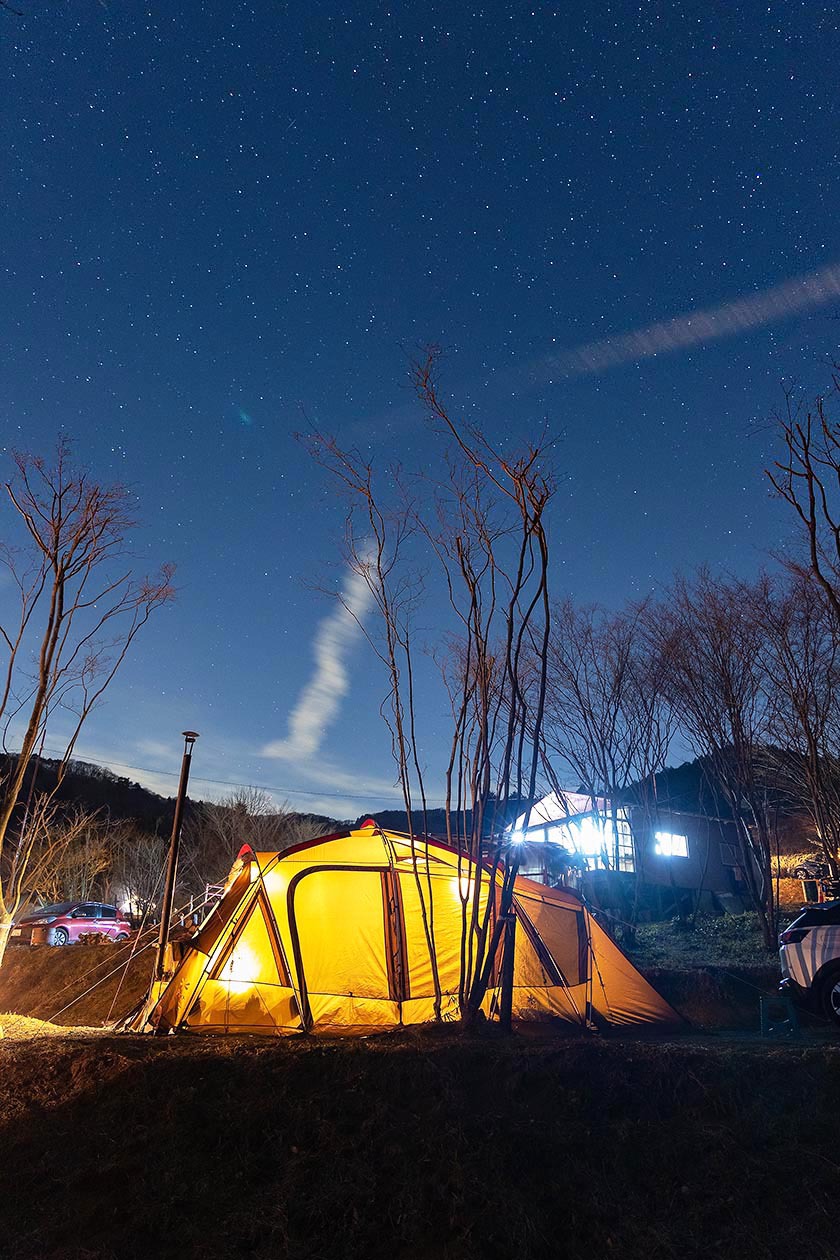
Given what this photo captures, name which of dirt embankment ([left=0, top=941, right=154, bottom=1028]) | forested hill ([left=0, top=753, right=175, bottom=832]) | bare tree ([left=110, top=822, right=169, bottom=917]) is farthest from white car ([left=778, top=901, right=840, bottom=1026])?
forested hill ([left=0, top=753, right=175, bottom=832])

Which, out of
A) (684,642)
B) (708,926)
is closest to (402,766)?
(684,642)

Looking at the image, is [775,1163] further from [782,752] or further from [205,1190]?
[782,752]

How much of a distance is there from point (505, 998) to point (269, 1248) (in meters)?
3.24

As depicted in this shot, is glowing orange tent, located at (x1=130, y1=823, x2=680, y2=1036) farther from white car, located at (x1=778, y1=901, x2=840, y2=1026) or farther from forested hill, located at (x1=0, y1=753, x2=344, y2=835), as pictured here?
forested hill, located at (x1=0, y1=753, x2=344, y2=835)

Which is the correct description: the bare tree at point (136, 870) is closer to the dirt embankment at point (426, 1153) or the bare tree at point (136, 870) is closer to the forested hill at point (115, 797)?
the forested hill at point (115, 797)

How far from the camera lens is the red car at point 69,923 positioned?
20469 mm

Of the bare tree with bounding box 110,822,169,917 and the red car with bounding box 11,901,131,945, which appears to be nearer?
the red car with bounding box 11,901,131,945

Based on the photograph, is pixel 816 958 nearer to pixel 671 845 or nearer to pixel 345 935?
pixel 345 935

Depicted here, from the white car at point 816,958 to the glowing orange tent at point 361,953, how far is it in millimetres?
2020

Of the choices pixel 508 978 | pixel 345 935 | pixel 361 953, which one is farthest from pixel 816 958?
pixel 345 935

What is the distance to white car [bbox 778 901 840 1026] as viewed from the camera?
8680 mm

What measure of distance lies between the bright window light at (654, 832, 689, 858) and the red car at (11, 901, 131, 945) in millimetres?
21419

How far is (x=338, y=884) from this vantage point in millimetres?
10273

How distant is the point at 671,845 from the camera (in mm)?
33000
